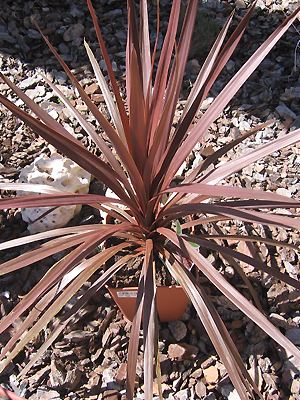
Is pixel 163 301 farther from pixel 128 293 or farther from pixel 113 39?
pixel 113 39

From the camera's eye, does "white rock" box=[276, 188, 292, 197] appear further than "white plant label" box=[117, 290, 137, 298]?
Yes

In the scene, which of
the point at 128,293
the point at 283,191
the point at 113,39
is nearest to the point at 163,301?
the point at 128,293

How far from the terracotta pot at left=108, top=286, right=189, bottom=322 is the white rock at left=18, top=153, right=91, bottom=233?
360 mm

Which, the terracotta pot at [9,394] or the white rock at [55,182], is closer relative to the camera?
the terracotta pot at [9,394]

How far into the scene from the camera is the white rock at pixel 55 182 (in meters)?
1.78

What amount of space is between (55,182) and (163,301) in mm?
519

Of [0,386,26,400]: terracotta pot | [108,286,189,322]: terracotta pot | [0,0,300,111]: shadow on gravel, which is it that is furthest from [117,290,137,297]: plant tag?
[0,0,300,111]: shadow on gravel

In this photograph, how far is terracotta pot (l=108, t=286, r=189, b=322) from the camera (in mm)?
1496

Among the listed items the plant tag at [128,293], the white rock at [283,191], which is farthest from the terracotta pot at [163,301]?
the white rock at [283,191]

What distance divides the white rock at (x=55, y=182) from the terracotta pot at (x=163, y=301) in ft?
1.18

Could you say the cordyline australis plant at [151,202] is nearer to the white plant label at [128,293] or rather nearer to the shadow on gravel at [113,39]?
the white plant label at [128,293]

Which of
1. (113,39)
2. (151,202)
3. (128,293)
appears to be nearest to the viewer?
(151,202)

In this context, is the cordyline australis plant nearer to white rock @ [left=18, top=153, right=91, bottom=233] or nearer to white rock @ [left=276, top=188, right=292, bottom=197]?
white rock @ [left=18, top=153, right=91, bottom=233]

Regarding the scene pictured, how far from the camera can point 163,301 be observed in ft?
5.08
